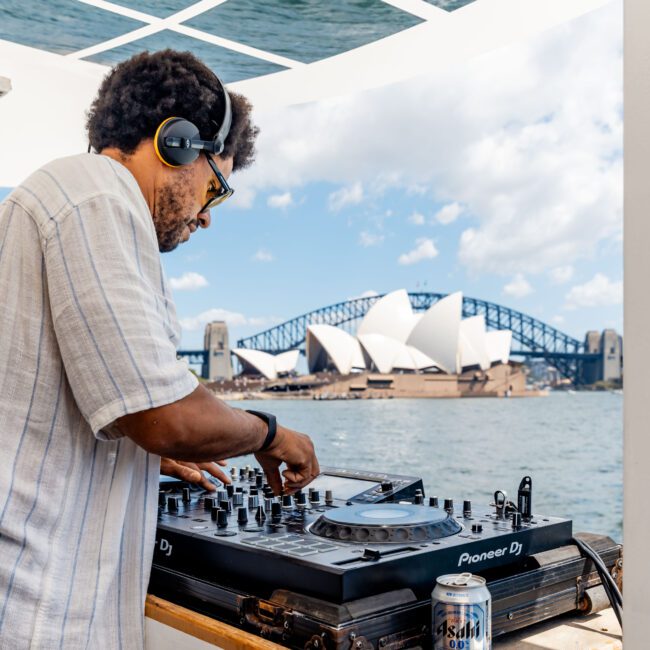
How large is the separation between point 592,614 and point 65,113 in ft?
7.60

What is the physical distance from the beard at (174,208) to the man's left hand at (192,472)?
47 centimetres

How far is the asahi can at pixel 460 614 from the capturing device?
80 cm

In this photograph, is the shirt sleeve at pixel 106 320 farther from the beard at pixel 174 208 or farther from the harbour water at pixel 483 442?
the harbour water at pixel 483 442

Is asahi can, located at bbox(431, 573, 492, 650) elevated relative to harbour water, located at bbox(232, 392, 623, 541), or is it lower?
elevated

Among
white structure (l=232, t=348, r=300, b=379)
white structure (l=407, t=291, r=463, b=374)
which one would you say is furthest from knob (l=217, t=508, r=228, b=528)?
white structure (l=407, t=291, r=463, b=374)

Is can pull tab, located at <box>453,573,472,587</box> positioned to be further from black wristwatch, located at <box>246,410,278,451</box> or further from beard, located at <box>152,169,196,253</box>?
beard, located at <box>152,169,196,253</box>

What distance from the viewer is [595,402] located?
56.3 m

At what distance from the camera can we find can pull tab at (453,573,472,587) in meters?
0.80

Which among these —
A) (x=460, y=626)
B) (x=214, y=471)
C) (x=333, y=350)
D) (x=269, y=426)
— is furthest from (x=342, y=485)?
(x=333, y=350)

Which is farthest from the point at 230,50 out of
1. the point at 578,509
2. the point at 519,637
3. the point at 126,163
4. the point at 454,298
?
the point at 454,298

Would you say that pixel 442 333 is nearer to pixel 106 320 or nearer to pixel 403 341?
pixel 403 341

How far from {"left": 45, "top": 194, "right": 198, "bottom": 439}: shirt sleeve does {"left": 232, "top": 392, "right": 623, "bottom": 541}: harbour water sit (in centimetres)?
2316

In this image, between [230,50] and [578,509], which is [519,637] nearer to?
[230,50]

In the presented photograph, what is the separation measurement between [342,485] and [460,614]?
1.85ft
